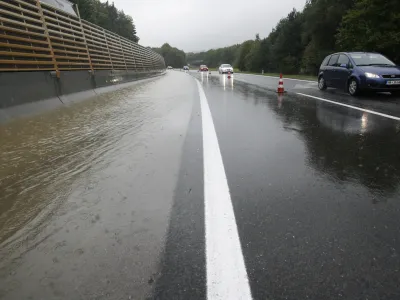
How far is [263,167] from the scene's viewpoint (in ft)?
11.5

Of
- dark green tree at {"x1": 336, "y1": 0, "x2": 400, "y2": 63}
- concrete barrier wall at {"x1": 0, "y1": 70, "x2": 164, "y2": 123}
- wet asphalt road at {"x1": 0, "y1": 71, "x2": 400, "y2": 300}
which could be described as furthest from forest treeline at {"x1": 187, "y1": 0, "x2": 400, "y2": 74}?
wet asphalt road at {"x1": 0, "y1": 71, "x2": 400, "y2": 300}

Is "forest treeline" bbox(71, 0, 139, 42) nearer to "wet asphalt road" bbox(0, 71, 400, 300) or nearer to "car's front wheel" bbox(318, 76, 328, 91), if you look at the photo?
"car's front wheel" bbox(318, 76, 328, 91)

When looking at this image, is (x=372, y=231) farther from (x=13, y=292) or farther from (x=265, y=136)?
(x=265, y=136)

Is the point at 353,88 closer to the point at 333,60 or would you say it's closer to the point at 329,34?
the point at 333,60

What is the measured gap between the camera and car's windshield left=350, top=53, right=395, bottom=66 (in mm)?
10797

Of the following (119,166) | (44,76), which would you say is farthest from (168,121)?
(44,76)

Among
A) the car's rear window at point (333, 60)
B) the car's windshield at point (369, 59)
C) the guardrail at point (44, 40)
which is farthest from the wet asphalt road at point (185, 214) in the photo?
the car's rear window at point (333, 60)

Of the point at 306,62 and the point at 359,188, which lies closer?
the point at 359,188

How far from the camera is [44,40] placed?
855cm

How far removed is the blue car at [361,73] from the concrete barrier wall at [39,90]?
956 cm

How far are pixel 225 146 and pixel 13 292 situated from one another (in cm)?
327

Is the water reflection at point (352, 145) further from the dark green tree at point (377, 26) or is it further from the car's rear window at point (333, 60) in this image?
the dark green tree at point (377, 26)

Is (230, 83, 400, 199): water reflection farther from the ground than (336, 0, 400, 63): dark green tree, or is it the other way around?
(336, 0, 400, 63): dark green tree

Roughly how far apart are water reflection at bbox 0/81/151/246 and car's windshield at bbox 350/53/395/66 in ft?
28.2
